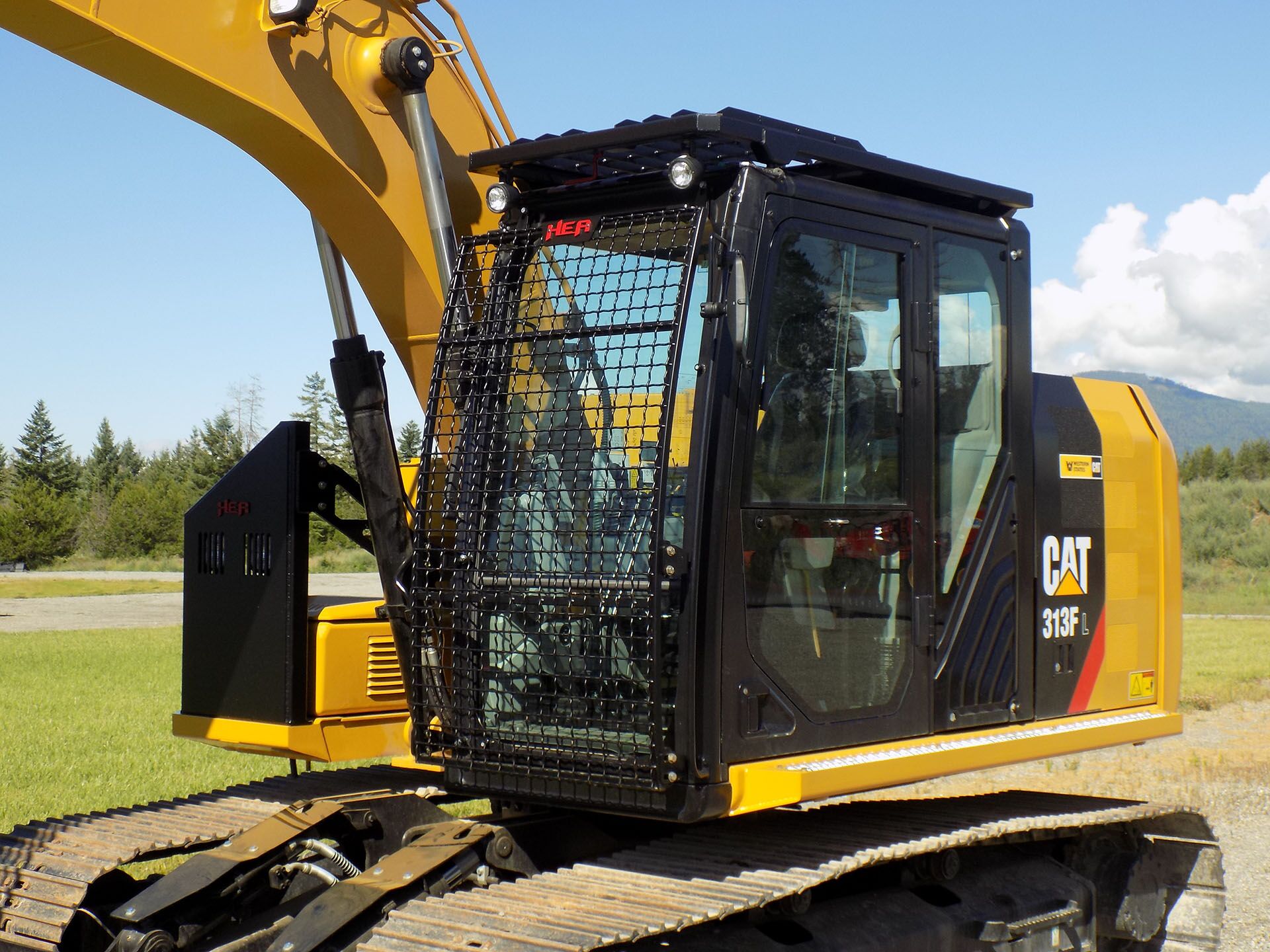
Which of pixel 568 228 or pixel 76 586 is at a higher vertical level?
pixel 568 228

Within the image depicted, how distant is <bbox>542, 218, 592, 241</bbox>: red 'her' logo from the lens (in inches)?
177

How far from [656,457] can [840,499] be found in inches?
30.2

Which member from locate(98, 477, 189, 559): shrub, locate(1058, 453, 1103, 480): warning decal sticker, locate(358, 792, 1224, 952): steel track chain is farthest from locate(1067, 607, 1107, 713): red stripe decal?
locate(98, 477, 189, 559): shrub

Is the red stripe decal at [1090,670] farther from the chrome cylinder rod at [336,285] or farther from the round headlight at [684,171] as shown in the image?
the chrome cylinder rod at [336,285]

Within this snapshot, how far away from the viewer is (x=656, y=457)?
157 inches

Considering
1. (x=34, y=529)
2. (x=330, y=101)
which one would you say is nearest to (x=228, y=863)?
(x=330, y=101)

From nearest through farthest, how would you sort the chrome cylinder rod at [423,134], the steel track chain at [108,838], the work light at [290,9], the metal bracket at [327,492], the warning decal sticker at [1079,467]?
1. the steel track chain at [108,838]
2. the work light at [290,9]
3. the chrome cylinder rod at [423,134]
4. the metal bracket at [327,492]
5. the warning decal sticker at [1079,467]

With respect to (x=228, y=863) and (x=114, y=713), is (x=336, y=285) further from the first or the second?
(x=114, y=713)

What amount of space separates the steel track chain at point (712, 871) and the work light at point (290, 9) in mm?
2722

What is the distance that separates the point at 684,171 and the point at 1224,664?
53.9 ft

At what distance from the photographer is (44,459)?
8194cm

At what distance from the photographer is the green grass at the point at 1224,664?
50.4 ft

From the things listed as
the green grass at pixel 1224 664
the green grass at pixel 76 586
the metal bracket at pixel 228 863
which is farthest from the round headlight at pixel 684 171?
the green grass at pixel 76 586

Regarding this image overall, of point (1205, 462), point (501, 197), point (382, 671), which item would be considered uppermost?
point (1205, 462)
